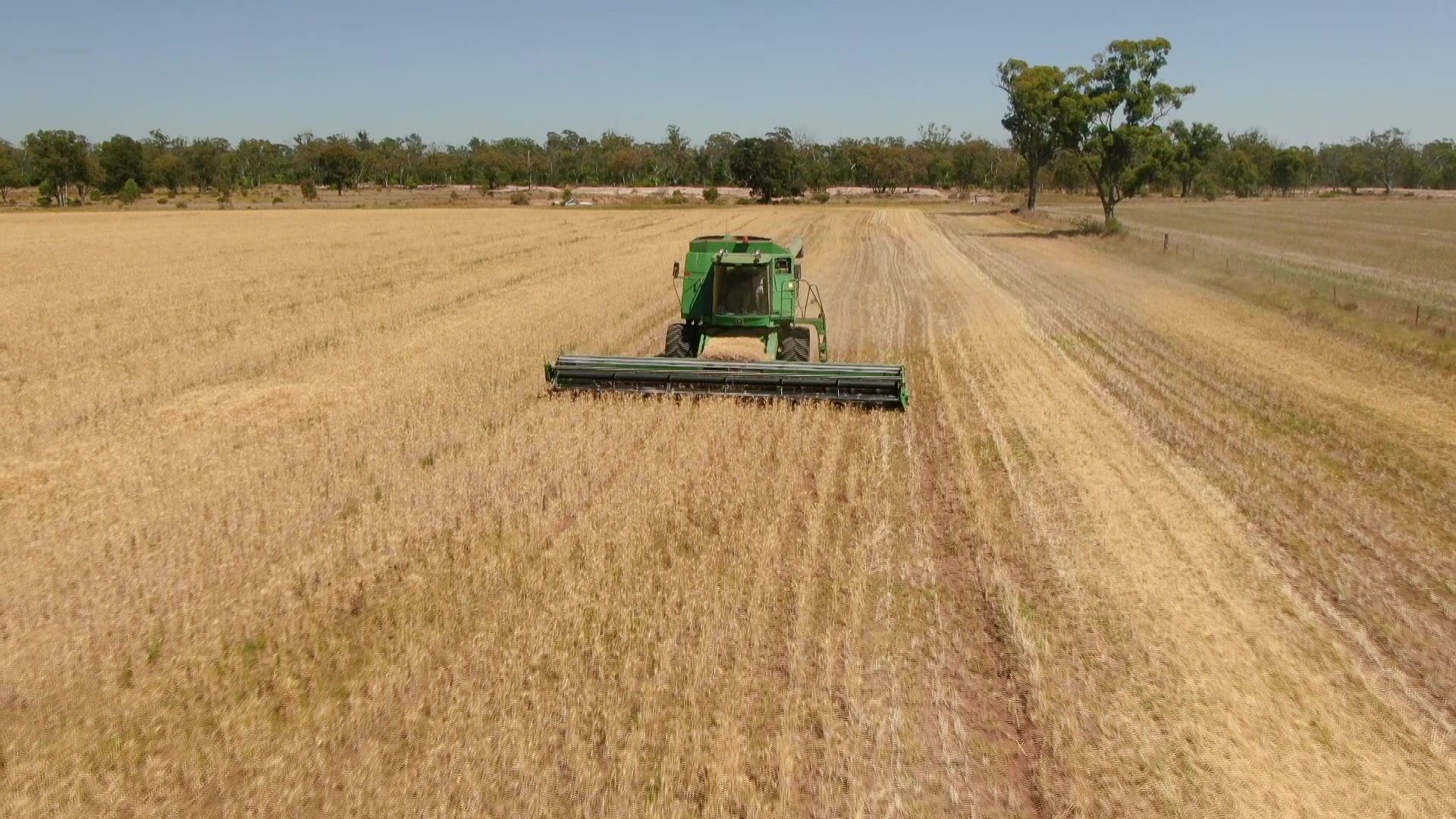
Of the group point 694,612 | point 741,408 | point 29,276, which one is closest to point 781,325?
point 741,408

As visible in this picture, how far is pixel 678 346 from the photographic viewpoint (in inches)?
475

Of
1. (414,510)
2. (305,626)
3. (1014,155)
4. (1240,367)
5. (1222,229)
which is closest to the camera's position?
(305,626)

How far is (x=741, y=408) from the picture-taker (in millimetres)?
10156

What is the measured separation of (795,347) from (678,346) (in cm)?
159

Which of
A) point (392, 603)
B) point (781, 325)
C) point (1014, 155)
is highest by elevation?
point (1014, 155)

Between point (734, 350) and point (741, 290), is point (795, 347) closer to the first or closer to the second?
point (734, 350)

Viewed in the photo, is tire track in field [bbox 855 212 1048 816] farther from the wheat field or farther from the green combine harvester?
the green combine harvester

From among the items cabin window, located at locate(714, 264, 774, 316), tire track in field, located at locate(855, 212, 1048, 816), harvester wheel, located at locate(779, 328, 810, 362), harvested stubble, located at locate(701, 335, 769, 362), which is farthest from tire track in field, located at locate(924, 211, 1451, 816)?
cabin window, located at locate(714, 264, 774, 316)

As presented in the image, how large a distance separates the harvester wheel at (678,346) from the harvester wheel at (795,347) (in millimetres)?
1243

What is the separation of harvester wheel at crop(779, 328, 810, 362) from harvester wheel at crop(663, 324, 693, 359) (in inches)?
48.9

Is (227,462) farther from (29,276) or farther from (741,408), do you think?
(29,276)

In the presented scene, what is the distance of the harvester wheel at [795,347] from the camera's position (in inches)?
452

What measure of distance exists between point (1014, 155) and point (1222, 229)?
254ft

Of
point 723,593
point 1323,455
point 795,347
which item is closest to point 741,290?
point 795,347
